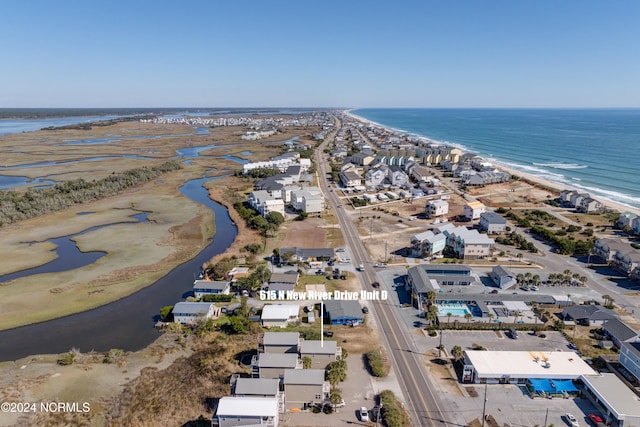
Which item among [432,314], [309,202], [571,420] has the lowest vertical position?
[571,420]

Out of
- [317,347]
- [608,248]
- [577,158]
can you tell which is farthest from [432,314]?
[577,158]


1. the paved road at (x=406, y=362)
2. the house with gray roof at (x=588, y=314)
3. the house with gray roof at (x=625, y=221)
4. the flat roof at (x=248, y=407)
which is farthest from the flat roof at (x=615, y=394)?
the house with gray roof at (x=625, y=221)

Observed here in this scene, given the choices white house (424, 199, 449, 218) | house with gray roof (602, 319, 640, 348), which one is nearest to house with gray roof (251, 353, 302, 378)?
house with gray roof (602, 319, 640, 348)

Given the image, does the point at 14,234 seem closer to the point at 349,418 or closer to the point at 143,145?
the point at 349,418

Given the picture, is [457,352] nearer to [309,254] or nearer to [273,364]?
[273,364]

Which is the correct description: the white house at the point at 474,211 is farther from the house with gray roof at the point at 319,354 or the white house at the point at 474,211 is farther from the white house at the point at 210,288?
the house with gray roof at the point at 319,354

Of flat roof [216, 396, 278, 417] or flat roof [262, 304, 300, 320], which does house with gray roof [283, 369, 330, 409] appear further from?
flat roof [262, 304, 300, 320]

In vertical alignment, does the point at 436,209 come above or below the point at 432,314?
above
